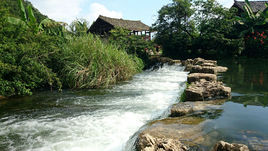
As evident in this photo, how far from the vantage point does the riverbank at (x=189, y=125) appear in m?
2.04

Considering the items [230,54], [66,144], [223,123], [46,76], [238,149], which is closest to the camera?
[238,149]

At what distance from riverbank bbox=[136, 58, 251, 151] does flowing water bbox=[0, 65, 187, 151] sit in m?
0.57

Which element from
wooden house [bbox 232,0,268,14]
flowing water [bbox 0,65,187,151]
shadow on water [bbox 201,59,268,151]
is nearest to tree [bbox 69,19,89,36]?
flowing water [bbox 0,65,187,151]

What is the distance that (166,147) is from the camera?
1949mm

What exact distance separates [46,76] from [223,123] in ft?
17.9

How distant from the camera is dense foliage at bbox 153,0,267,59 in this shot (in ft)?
54.2

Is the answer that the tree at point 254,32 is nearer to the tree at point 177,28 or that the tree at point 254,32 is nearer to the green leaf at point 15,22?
the tree at point 177,28

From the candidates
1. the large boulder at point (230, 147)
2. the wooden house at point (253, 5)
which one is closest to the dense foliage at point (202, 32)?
the wooden house at point (253, 5)

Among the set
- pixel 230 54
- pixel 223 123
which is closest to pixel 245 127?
pixel 223 123

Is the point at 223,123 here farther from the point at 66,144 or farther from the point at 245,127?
the point at 66,144

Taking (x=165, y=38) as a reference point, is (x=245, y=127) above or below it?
below

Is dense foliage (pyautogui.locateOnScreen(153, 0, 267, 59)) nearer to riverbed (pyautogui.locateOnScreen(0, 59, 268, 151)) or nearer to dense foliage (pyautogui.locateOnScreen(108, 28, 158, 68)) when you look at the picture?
dense foliage (pyautogui.locateOnScreen(108, 28, 158, 68))

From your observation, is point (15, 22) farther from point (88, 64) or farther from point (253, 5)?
point (253, 5)

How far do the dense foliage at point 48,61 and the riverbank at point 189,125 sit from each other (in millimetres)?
4158
